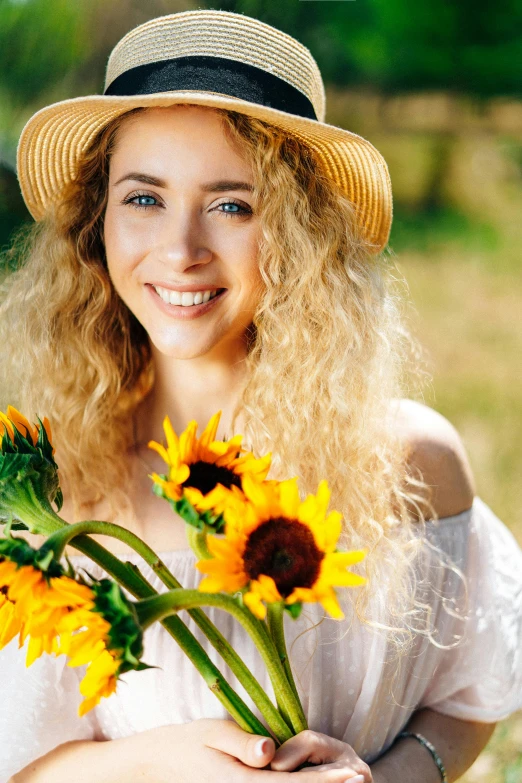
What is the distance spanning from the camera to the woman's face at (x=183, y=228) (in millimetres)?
1221

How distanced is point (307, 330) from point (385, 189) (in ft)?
0.89

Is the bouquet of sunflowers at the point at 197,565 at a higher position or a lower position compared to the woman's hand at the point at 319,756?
higher

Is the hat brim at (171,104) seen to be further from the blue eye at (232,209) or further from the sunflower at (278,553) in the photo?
the sunflower at (278,553)

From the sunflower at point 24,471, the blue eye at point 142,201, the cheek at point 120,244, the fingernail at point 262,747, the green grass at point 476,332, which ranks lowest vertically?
the green grass at point 476,332

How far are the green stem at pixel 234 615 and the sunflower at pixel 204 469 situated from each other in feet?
0.25

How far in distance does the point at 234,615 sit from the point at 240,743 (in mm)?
327

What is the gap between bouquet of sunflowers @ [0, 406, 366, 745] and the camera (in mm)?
687

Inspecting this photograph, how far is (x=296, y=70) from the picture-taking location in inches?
50.1

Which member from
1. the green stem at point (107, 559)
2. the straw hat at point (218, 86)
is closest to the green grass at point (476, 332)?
the straw hat at point (218, 86)

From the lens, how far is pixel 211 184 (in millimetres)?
1221

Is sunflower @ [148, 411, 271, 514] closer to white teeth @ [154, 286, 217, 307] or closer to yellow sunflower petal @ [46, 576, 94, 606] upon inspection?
yellow sunflower petal @ [46, 576, 94, 606]

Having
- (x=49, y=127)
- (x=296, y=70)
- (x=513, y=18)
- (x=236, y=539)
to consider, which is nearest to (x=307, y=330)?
(x=296, y=70)

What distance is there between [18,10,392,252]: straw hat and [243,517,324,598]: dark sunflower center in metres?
0.65

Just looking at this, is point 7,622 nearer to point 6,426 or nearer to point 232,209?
point 6,426
